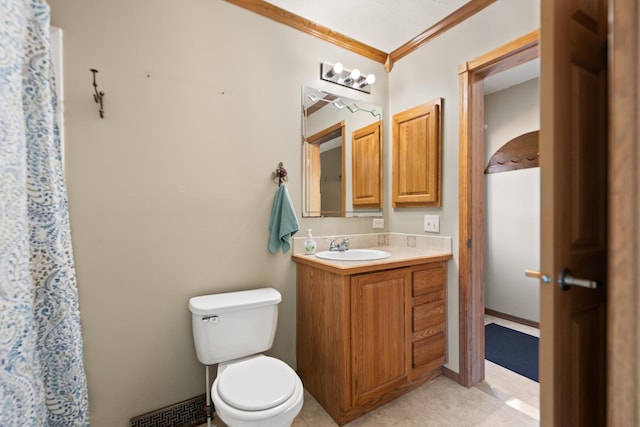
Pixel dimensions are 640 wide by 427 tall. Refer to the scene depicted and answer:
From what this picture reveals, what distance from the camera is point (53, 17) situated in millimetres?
1350

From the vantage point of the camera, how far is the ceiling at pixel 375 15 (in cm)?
186

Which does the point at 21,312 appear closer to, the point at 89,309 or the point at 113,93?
the point at 89,309

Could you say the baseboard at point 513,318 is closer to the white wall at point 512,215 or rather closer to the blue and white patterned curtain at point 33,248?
the white wall at point 512,215

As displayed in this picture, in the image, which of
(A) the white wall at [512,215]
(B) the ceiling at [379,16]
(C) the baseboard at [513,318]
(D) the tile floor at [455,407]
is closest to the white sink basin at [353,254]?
(D) the tile floor at [455,407]

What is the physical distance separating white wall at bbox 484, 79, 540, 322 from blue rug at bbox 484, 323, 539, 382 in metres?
0.36

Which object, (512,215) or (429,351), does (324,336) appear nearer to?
(429,351)

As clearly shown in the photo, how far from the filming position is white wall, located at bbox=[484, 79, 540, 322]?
2846 millimetres

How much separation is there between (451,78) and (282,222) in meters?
1.53

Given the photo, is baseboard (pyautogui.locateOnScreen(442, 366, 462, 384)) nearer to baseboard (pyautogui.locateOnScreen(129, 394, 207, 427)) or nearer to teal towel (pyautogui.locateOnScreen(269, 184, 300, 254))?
teal towel (pyautogui.locateOnScreen(269, 184, 300, 254))

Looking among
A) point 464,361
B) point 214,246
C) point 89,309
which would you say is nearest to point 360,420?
point 464,361

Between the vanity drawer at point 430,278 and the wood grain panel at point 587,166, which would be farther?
the vanity drawer at point 430,278

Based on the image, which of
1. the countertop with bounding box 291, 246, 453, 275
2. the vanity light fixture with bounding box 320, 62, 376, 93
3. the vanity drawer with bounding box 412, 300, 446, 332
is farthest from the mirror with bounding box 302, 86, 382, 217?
the vanity drawer with bounding box 412, 300, 446, 332

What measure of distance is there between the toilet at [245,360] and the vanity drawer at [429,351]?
0.91 metres

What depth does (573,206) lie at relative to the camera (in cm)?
86
